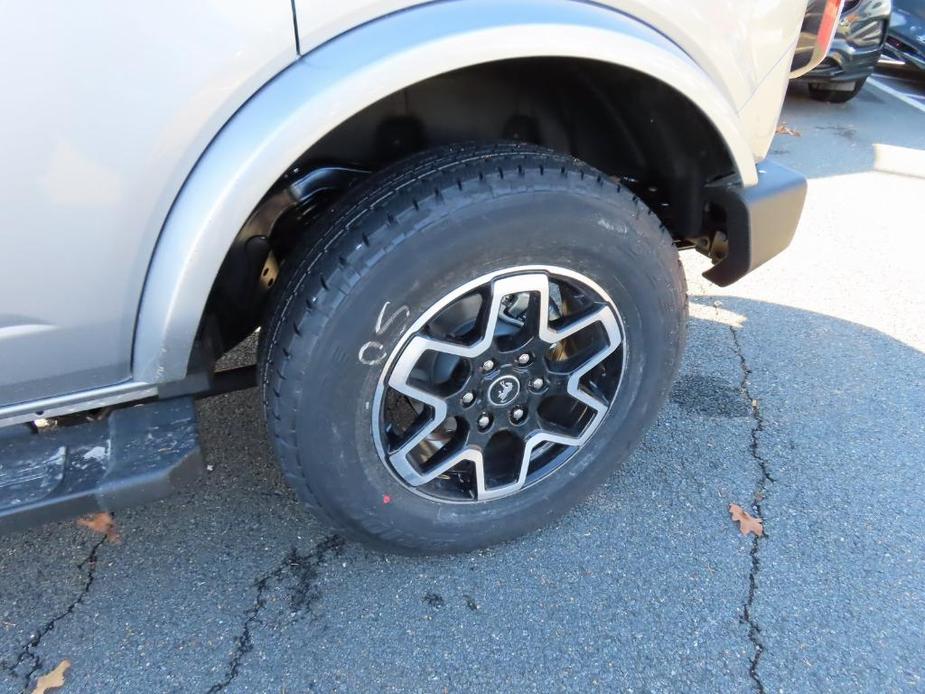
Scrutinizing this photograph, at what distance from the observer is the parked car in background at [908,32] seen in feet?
20.8

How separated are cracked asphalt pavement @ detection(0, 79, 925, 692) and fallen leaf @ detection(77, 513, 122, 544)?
0.02 metres

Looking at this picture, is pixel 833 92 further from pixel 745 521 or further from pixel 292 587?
pixel 292 587

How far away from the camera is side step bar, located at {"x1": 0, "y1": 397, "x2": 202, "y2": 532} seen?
1.50m

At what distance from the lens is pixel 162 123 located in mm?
1271

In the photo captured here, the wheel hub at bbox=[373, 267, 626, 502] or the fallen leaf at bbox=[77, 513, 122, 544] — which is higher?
the wheel hub at bbox=[373, 267, 626, 502]

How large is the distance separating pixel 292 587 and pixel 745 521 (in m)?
1.45

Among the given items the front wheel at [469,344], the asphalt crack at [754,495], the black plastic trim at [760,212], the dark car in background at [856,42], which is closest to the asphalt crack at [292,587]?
the front wheel at [469,344]

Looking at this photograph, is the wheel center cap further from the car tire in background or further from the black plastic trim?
the car tire in background

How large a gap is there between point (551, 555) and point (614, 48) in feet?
4.71

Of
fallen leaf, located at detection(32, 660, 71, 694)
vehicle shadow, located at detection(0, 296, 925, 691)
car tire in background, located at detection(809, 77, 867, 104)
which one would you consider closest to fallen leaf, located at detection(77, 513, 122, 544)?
vehicle shadow, located at detection(0, 296, 925, 691)

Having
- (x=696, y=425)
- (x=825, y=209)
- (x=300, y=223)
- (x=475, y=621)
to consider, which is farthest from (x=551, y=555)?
(x=825, y=209)

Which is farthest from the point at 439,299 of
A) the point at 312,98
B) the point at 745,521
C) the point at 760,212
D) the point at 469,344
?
the point at 745,521


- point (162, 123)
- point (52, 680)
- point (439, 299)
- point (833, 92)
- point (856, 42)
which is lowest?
point (52, 680)

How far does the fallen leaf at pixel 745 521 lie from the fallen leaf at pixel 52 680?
6.56 feet
